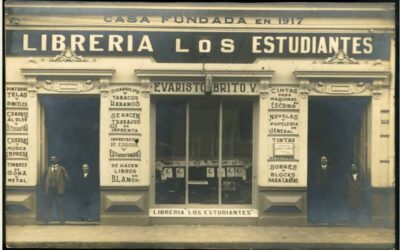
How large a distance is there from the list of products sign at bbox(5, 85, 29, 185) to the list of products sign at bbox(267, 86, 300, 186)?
4076mm

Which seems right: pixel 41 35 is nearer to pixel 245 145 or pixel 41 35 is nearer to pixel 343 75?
pixel 245 145

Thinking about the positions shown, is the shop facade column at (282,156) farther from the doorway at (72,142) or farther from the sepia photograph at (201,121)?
the doorway at (72,142)

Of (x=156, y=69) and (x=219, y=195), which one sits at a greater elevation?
(x=156, y=69)

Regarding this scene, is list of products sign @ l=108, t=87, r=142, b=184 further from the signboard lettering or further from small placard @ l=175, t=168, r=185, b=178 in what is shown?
small placard @ l=175, t=168, r=185, b=178

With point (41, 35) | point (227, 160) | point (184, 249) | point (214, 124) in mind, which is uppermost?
point (41, 35)

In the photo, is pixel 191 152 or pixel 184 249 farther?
pixel 191 152

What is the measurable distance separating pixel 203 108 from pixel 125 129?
137 centimetres

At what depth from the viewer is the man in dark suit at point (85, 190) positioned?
31.8 feet

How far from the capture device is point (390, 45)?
30.7 ft

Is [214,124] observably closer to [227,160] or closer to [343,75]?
[227,160]

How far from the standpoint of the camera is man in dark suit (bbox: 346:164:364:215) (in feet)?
31.7

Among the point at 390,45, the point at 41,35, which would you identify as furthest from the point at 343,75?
the point at 41,35

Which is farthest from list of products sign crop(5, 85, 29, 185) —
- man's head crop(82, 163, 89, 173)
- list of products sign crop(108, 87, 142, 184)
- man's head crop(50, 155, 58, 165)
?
list of products sign crop(108, 87, 142, 184)

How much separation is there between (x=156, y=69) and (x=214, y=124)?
53.7 inches
